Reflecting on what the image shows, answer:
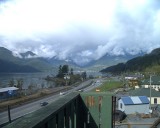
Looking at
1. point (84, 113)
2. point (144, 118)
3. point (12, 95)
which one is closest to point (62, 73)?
point (12, 95)

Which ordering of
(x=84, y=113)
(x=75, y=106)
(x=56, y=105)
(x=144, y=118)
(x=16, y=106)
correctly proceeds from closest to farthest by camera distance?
1. (x=56, y=105)
2. (x=75, y=106)
3. (x=84, y=113)
4. (x=144, y=118)
5. (x=16, y=106)

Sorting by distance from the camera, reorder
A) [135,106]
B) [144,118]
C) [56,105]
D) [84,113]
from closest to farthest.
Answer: [56,105], [84,113], [144,118], [135,106]

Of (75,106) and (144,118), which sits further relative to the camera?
(144,118)

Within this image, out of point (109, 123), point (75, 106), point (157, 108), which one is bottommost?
point (157, 108)

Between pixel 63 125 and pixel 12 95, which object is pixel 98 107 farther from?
pixel 12 95

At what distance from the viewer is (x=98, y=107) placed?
602cm

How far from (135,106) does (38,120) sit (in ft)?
147

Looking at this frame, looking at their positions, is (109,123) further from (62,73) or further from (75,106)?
(62,73)

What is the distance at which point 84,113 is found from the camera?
6.31 metres

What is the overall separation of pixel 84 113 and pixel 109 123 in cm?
61

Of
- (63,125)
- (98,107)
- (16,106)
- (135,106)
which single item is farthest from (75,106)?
(16,106)

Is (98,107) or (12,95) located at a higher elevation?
(98,107)

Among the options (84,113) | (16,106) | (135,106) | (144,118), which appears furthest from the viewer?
(16,106)

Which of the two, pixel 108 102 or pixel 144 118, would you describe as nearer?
pixel 108 102
